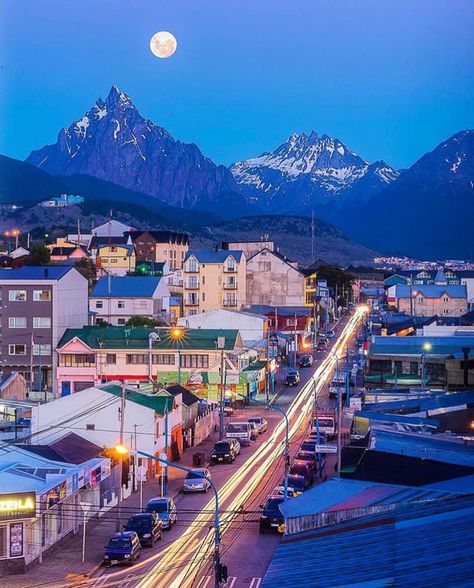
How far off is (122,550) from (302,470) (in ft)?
27.0

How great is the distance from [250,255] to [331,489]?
203ft

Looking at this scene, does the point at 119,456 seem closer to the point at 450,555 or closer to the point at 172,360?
the point at 450,555

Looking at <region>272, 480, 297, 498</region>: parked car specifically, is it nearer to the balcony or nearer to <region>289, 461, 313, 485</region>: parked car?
<region>289, 461, 313, 485</region>: parked car

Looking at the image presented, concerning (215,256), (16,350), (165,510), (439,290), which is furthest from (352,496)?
(439,290)

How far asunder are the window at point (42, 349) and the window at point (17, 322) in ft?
4.45

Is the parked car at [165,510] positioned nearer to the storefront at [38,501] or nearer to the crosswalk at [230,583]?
the storefront at [38,501]

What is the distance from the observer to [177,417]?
30.9 meters

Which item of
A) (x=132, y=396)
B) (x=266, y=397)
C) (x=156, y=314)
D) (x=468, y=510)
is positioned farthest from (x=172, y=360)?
(x=468, y=510)

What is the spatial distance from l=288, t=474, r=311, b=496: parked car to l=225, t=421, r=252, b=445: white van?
7.47 m

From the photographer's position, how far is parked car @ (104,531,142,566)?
60.5 ft

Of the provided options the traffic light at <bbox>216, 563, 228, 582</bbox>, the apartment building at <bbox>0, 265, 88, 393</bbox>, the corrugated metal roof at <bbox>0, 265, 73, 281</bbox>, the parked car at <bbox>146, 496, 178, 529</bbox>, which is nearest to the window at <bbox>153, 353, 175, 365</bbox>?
the apartment building at <bbox>0, 265, 88, 393</bbox>

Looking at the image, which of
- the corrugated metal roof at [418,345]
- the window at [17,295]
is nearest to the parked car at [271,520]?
the corrugated metal roof at [418,345]

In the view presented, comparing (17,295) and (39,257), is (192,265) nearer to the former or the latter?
(39,257)

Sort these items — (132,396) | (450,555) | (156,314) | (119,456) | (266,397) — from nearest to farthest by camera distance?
1. (450,555)
2. (119,456)
3. (132,396)
4. (266,397)
5. (156,314)
